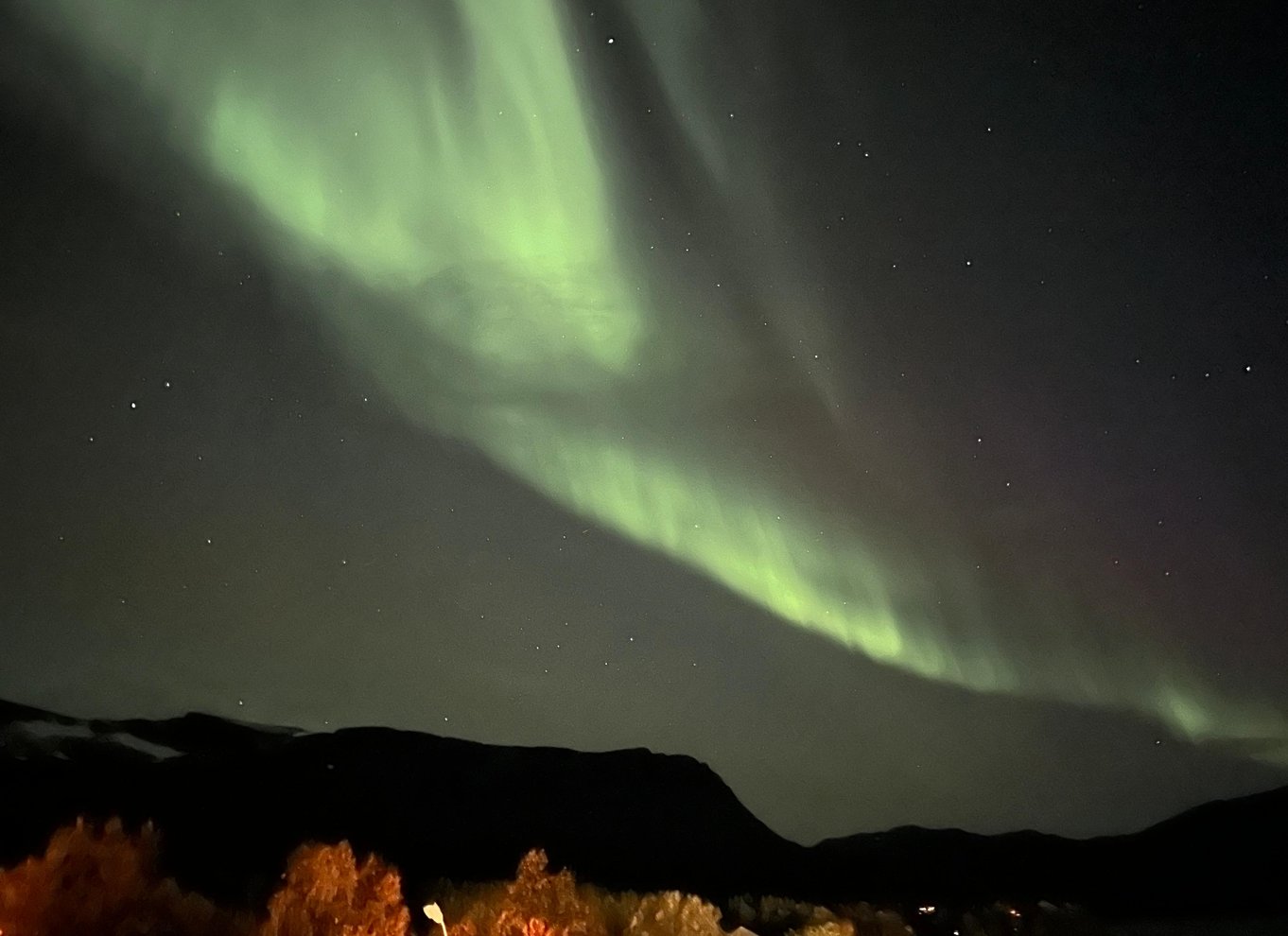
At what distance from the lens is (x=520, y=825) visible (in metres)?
12.9

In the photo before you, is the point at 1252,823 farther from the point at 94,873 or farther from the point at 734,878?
the point at 94,873

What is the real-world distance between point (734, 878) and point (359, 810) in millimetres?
5741

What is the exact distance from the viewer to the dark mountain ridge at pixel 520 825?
9828 mm

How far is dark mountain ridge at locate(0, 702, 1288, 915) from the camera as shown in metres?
9.83

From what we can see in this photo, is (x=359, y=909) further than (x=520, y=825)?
No

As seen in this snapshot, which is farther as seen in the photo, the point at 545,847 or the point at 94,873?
the point at 545,847

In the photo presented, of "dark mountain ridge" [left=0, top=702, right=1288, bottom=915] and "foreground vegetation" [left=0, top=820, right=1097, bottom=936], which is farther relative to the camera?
"dark mountain ridge" [left=0, top=702, right=1288, bottom=915]

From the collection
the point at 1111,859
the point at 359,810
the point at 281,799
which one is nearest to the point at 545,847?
the point at 359,810

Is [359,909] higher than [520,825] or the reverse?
the reverse

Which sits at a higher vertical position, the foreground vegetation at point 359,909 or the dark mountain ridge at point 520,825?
the dark mountain ridge at point 520,825

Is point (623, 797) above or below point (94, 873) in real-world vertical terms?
above

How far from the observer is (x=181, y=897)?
878 cm

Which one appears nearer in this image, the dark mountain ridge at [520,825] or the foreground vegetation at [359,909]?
the foreground vegetation at [359,909]

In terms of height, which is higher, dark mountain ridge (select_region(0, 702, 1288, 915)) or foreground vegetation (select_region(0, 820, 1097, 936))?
dark mountain ridge (select_region(0, 702, 1288, 915))
